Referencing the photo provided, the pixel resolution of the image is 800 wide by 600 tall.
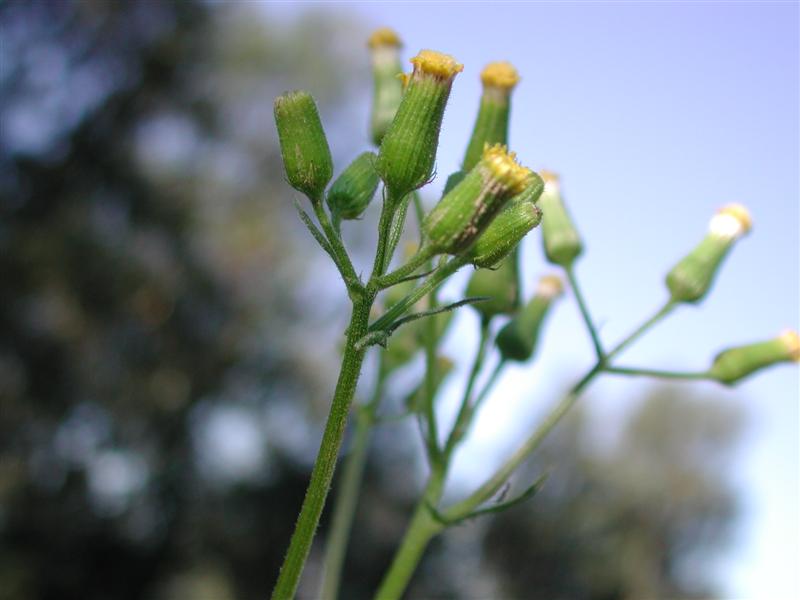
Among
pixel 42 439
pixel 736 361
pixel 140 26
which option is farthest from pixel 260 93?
pixel 736 361

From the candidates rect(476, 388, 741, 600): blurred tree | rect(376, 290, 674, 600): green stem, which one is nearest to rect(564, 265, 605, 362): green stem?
rect(376, 290, 674, 600): green stem

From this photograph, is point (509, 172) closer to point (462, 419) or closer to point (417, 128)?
point (417, 128)

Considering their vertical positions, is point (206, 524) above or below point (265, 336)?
below

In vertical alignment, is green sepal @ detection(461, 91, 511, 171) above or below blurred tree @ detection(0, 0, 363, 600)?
above

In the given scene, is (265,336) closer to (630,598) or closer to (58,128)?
(58,128)

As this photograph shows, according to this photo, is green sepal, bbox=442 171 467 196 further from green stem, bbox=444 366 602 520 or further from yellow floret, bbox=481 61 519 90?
green stem, bbox=444 366 602 520

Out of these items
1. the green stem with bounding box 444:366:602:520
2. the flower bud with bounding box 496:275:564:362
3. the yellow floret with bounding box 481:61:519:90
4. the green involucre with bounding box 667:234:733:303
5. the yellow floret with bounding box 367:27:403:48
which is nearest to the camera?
the green stem with bounding box 444:366:602:520
